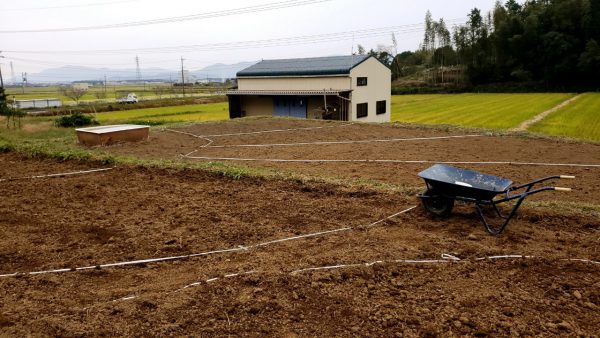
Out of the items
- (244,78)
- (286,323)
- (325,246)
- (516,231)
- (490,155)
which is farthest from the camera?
(244,78)

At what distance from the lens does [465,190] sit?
514cm

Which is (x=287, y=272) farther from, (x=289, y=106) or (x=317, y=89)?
(x=289, y=106)

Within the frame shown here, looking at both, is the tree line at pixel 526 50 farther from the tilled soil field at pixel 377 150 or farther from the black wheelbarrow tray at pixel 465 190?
the black wheelbarrow tray at pixel 465 190

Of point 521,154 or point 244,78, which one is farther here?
point 244,78

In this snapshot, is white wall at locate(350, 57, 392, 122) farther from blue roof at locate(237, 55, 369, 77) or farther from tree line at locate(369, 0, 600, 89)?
tree line at locate(369, 0, 600, 89)

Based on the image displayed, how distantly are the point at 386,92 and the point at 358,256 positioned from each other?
24623 millimetres

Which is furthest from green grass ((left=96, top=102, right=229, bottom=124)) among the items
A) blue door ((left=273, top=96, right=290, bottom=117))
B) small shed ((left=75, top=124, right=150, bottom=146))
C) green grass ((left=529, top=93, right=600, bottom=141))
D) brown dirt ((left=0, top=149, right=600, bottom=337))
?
brown dirt ((left=0, top=149, right=600, bottom=337))

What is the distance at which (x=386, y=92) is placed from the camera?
27.8 metres

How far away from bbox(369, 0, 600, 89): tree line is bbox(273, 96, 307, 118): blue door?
4096cm

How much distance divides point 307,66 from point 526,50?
4315 cm

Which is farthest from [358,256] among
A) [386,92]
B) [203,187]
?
[386,92]

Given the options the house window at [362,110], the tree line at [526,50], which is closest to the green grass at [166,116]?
the house window at [362,110]

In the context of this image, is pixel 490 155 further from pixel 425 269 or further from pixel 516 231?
pixel 425 269

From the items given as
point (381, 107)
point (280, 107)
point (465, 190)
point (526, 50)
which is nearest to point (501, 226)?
point (465, 190)
